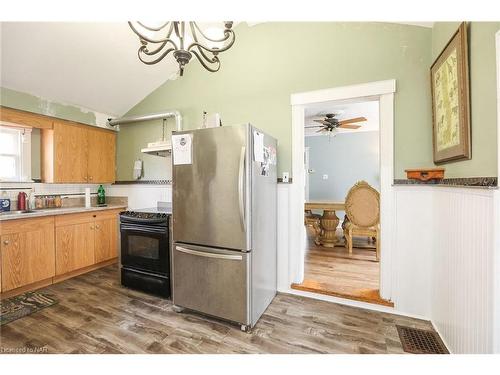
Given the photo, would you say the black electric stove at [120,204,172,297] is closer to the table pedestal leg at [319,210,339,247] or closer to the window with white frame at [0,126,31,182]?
the window with white frame at [0,126,31,182]

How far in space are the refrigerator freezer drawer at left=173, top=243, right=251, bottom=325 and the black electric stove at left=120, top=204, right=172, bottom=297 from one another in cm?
26

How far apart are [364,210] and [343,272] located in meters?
1.09

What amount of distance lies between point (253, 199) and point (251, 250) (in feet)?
1.32

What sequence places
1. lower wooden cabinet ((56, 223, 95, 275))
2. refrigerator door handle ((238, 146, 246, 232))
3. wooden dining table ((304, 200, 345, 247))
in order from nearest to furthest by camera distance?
refrigerator door handle ((238, 146, 246, 232)) → lower wooden cabinet ((56, 223, 95, 275)) → wooden dining table ((304, 200, 345, 247))

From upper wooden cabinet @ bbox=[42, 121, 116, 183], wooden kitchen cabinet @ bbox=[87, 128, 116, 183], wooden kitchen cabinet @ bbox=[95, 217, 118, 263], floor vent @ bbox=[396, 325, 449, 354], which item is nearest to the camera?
floor vent @ bbox=[396, 325, 449, 354]

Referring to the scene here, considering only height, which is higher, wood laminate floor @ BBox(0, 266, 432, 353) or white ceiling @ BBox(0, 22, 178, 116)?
white ceiling @ BBox(0, 22, 178, 116)

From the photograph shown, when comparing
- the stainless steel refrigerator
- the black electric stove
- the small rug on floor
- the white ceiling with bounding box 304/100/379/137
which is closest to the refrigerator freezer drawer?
the stainless steel refrigerator

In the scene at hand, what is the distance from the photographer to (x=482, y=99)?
1.25 metres

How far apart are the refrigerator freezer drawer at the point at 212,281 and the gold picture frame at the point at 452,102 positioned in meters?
1.61

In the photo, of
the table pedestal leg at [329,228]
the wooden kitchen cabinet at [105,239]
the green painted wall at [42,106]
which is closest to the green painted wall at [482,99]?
the table pedestal leg at [329,228]

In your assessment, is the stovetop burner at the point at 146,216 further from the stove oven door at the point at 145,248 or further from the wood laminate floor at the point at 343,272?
the wood laminate floor at the point at 343,272

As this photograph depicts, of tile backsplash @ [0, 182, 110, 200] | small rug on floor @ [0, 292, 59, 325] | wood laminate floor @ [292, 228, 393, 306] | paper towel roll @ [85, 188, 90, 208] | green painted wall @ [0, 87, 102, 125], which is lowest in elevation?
small rug on floor @ [0, 292, 59, 325]

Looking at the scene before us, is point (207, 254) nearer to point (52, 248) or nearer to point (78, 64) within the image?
point (52, 248)

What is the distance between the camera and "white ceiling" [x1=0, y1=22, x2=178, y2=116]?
2.20 metres
